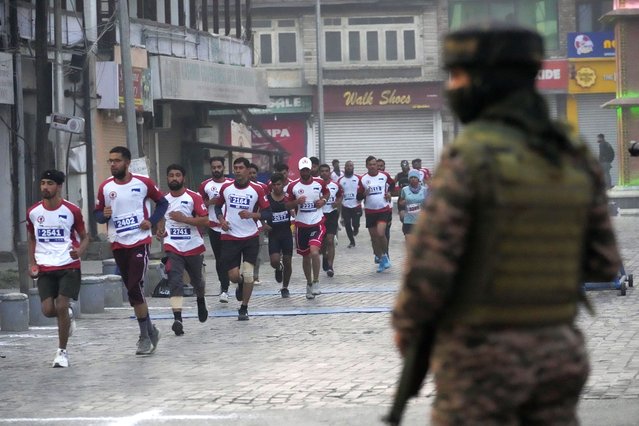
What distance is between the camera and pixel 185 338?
46.6 ft

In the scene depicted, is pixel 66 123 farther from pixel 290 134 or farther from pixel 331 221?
pixel 290 134

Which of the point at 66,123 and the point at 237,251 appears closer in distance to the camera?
the point at 237,251

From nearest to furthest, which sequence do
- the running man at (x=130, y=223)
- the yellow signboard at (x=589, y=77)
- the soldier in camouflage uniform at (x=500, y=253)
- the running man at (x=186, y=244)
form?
1. the soldier in camouflage uniform at (x=500, y=253)
2. the running man at (x=130, y=223)
3. the running man at (x=186, y=244)
4. the yellow signboard at (x=589, y=77)

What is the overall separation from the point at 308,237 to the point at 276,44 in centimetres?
3620

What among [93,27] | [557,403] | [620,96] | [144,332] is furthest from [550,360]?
[620,96]

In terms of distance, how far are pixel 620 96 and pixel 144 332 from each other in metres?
26.1

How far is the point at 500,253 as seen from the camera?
406 cm

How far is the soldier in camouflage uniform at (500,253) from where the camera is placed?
4.06 m

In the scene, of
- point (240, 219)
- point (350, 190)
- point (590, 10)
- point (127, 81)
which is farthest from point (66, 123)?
point (590, 10)

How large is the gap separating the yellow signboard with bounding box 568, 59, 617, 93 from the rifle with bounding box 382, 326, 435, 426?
166 feet

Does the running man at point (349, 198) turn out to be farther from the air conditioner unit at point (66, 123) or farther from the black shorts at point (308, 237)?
the black shorts at point (308, 237)

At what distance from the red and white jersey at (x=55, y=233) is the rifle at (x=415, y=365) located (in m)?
8.45

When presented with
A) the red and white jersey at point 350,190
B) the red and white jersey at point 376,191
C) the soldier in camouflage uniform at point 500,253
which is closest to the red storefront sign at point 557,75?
the red and white jersey at point 350,190

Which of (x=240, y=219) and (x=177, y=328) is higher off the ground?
(x=240, y=219)
